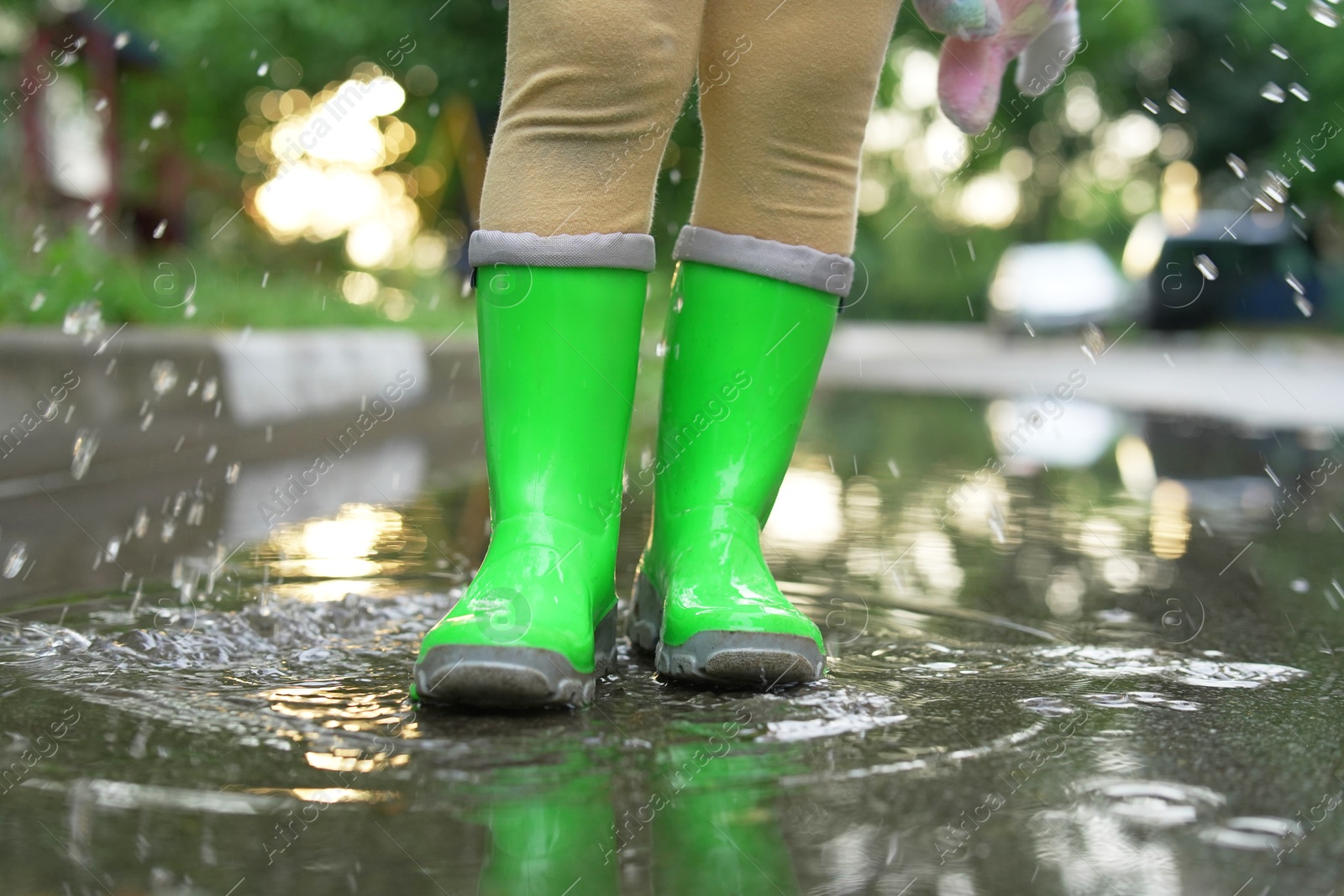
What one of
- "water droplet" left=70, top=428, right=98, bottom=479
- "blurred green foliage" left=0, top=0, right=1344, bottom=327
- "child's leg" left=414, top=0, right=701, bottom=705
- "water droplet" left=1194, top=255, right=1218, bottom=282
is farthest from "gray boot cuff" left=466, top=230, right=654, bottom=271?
"water droplet" left=1194, top=255, right=1218, bottom=282

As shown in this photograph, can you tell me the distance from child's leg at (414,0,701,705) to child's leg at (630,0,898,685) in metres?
0.11

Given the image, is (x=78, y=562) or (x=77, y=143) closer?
(x=78, y=562)

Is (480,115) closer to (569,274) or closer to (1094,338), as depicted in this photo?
(1094,338)

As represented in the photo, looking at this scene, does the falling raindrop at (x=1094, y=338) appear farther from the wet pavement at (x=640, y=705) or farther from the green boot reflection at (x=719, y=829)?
the green boot reflection at (x=719, y=829)

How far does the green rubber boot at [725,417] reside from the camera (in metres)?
1.72

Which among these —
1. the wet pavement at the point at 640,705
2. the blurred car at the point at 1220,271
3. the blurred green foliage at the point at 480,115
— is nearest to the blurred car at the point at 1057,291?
the blurred car at the point at 1220,271

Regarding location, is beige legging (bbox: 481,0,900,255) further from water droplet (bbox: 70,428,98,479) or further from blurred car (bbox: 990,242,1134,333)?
blurred car (bbox: 990,242,1134,333)

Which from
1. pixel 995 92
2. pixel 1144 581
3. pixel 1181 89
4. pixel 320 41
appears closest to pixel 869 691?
pixel 995 92

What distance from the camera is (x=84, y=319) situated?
3.98m

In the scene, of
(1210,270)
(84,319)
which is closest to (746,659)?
(84,319)

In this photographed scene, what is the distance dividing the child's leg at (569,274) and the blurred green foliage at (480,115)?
0.79 meters

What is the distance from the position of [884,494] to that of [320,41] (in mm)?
8985

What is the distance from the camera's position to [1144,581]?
2400mm

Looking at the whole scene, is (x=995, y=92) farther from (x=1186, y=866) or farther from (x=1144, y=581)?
(x=1186, y=866)
